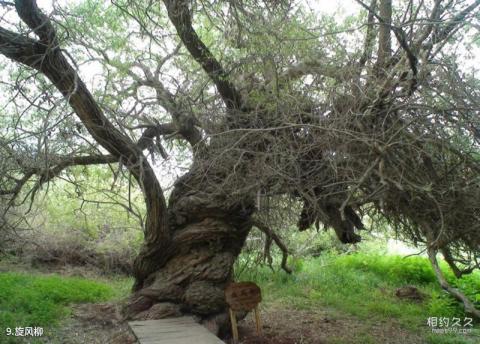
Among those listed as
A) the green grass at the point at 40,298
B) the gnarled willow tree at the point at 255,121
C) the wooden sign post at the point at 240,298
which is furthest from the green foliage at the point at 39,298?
the wooden sign post at the point at 240,298

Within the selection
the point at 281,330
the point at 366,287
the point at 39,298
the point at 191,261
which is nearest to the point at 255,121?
the point at 191,261

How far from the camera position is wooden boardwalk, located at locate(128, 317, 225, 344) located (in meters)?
5.18

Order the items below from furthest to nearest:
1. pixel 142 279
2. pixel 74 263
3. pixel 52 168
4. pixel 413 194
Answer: pixel 74 263 → pixel 142 279 → pixel 52 168 → pixel 413 194

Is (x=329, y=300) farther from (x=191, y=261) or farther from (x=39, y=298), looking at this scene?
(x=39, y=298)

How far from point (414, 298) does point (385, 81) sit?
6975 millimetres

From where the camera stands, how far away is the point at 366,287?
1111 centimetres

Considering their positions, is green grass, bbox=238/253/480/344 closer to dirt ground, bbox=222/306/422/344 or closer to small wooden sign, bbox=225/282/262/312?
dirt ground, bbox=222/306/422/344

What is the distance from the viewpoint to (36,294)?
7.72 m

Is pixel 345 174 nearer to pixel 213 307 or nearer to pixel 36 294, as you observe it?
pixel 213 307

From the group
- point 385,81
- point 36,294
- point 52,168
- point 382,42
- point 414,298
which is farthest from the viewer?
point 414,298

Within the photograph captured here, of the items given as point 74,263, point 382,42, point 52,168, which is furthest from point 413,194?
point 74,263

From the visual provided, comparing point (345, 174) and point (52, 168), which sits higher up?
point (52, 168)

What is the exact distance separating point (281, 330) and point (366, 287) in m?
4.84

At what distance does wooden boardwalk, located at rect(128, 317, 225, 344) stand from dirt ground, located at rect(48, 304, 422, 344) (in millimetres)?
332
